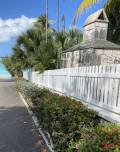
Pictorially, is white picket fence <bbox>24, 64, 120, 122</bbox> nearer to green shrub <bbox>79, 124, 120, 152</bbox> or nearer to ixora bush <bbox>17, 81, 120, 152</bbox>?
ixora bush <bbox>17, 81, 120, 152</bbox>

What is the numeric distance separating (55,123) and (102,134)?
2.62 metres

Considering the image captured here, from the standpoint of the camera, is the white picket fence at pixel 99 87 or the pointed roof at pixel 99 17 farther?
the pointed roof at pixel 99 17

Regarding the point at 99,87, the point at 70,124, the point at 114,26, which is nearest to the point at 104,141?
the point at 70,124

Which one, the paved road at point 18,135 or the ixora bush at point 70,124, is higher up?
the ixora bush at point 70,124

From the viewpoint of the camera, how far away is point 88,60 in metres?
17.1

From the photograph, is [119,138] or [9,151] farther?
[9,151]

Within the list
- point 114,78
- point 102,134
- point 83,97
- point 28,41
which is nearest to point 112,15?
point 28,41

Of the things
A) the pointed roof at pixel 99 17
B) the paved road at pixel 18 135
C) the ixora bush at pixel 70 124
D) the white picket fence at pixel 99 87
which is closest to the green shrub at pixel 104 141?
the ixora bush at pixel 70 124

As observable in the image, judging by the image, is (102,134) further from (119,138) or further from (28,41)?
(28,41)

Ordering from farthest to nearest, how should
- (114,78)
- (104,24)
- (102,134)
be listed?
(104,24)
(114,78)
(102,134)

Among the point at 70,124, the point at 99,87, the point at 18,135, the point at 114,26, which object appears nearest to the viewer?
the point at 70,124

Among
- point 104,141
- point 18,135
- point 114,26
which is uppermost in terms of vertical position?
point 114,26

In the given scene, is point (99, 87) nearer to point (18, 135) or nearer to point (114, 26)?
point (18, 135)

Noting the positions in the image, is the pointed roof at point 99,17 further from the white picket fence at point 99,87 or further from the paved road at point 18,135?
the paved road at point 18,135
